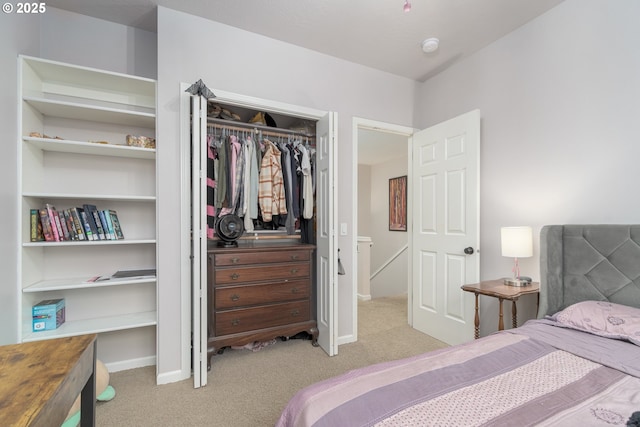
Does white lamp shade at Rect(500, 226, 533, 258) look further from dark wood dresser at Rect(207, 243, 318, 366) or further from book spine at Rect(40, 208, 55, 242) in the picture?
book spine at Rect(40, 208, 55, 242)

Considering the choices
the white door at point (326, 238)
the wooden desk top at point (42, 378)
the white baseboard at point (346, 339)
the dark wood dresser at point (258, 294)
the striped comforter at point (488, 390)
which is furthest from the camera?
the white baseboard at point (346, 339)

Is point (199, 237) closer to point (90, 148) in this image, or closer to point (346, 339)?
point (90, 148)

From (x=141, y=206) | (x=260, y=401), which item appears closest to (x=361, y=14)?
(x=141, y=206)

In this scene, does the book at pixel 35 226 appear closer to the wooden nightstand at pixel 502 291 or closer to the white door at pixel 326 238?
the white door at pixel 326 238

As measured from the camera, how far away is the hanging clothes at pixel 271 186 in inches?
103

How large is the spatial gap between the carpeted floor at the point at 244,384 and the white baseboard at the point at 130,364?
0.05 m

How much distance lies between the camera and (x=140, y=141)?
2.14 m

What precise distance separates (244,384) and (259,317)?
1.69 ft

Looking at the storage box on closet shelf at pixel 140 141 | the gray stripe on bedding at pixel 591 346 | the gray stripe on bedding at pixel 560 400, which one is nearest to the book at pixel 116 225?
the storage box on closet shelf at pixel 140 141

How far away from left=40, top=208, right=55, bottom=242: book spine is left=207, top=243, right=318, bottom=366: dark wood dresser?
3.30 ft

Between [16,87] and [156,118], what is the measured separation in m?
0.74

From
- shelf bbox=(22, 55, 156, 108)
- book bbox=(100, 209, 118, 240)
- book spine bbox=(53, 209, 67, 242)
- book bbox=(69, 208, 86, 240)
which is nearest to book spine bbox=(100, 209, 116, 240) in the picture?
book bbox=(100, 209, 118, 240)

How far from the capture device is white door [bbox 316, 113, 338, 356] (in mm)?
2402

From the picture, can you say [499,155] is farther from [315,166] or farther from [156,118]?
[156,118]
